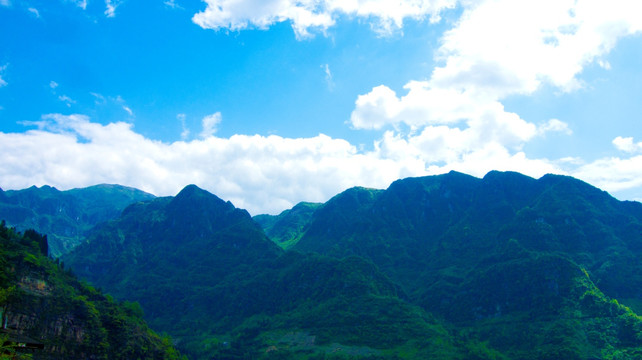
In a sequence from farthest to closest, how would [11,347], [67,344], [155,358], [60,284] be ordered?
[155,358], [60,284], [67,344], [11,347]

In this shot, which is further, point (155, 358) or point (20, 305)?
point (155, 358)

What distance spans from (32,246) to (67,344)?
60.2 metres

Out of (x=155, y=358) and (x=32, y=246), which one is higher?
(x=32, y=246)

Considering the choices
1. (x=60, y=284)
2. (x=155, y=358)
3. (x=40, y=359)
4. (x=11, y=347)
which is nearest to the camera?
(x=11, y=347)

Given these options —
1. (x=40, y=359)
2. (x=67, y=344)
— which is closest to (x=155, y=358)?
(x=67, y=344)

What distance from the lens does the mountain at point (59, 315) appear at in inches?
5635

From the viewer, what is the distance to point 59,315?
156125mm

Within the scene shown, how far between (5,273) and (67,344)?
101ft

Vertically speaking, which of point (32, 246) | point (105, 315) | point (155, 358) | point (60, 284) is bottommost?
point (155, 358)

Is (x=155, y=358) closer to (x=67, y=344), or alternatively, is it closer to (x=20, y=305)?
(x=67, y=344)

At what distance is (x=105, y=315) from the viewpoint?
580 feet

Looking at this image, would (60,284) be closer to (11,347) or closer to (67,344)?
(67,344)

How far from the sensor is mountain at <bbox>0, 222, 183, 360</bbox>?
470ft

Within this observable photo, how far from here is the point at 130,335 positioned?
177 m
